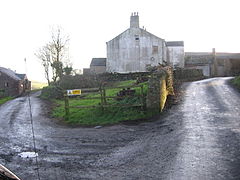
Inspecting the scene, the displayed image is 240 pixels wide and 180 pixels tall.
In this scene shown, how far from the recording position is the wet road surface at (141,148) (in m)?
6.43

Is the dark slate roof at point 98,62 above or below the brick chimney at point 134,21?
below

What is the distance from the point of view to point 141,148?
Answer: 8438 mm

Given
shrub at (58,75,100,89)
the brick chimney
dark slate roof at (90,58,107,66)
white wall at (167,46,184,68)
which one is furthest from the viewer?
dark slate roof at (90,58,107,66)

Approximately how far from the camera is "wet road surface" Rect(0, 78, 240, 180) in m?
6.43

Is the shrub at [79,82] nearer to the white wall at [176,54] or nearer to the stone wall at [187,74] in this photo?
the stone wall at [187,74]

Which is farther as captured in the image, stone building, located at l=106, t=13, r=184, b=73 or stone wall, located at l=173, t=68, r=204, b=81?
stone building, located at l=106, t=13, r=184, b=73

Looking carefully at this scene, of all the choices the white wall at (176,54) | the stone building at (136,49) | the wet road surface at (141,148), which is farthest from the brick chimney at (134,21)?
the wet road surface at (141,148)

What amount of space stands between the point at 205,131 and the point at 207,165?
10.3 ft

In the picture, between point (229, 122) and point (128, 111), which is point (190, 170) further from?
point (128, 111)

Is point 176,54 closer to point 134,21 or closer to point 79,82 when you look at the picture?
point 134,21

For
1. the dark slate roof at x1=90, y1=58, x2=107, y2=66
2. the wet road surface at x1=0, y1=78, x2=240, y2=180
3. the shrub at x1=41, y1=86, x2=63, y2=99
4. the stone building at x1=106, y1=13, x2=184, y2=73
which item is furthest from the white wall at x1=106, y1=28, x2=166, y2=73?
the wet road surface at x1=0, y1=78, x2=240, y2=180

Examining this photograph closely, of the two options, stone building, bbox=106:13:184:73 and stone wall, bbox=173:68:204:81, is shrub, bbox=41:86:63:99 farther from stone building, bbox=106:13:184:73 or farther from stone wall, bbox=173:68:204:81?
stone wall, bbox=173:68:204:81

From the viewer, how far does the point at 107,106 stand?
45.6ft

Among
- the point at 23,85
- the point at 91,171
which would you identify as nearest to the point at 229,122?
the point at 91,171
